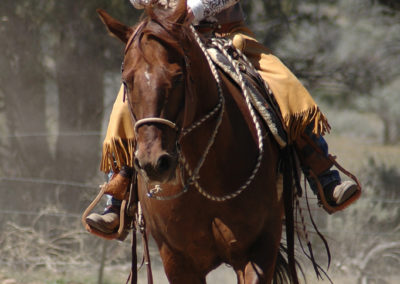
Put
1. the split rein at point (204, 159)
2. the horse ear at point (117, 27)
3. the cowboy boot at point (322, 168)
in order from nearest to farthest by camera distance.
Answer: the horse ear at point (117, 27) → the split rein at point (204, 159) → the cowboy boot at point (322, 168)

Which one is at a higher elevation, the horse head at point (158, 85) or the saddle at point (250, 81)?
the horse head at point (158, 85)

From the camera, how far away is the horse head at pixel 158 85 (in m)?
3.18

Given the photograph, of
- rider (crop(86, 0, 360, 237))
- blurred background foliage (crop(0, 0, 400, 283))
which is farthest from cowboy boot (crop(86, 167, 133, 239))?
blurred background foliage (crop(0, 0, 400, 283))

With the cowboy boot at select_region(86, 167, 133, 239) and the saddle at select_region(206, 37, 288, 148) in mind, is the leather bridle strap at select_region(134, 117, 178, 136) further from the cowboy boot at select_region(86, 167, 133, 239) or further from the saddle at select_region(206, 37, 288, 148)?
the cowboy boot at select_region(86, 167, 133, 239)

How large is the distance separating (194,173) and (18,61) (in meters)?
8.60

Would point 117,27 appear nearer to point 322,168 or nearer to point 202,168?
point 202,168

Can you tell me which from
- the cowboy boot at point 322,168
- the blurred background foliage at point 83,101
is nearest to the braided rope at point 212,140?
→ the cowboy boot at point 322,168

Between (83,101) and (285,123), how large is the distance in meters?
7.71

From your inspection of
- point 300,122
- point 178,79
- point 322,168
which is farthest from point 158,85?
point 322,168

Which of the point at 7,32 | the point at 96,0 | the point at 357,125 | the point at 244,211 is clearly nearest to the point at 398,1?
the point at 96,0

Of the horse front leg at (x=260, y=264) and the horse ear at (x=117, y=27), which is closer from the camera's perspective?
the horse ear at (x=117, y=27)

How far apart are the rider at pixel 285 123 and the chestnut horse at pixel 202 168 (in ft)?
0.76

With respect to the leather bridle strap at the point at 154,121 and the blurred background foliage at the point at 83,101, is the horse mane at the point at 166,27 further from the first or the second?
the blurred background foliage at the point at 83,101

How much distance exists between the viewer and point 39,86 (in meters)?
12.0
